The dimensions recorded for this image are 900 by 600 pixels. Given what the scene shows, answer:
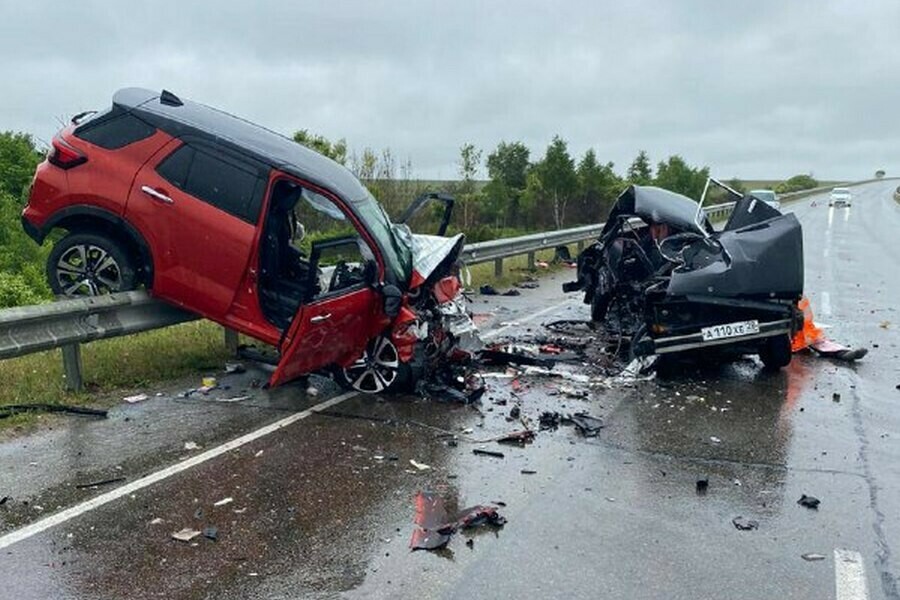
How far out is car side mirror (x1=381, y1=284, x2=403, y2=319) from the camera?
21.8ft

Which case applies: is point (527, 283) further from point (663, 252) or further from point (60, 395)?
point (60, 395)

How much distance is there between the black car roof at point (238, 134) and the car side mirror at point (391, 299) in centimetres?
100

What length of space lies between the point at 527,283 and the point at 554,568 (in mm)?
12427

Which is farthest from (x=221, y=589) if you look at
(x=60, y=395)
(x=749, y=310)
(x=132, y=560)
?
(x=749, y=310)

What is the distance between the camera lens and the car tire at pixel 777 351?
27.5 ft

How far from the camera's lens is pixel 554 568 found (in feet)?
13.2

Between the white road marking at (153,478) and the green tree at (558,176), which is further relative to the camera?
the green tree at (558,176)

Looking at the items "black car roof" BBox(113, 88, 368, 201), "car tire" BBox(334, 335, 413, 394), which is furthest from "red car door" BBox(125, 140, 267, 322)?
"car tire" BBox(334, 335, 413, 394)

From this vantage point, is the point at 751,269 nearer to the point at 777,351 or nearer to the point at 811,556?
the point at 777,351

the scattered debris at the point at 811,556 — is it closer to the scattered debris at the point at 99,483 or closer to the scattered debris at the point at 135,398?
the scattered debris at the point at 99,483

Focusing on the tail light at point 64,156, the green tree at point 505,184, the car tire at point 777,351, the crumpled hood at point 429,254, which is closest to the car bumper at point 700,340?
the car tire at point 777,351

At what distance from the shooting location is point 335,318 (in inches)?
256

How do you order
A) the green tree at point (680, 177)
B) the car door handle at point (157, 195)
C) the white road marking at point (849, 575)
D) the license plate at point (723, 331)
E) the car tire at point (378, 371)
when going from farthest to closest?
the green tree at point (680, 177)
the license plate at point (723, 331)
the car tire at point (378, 371)
the car door handle at point (157, 195)
the white road marking at point (849, 575)

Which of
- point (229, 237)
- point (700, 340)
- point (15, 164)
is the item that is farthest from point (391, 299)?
point (15, 164)
